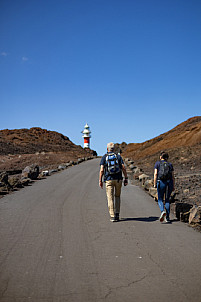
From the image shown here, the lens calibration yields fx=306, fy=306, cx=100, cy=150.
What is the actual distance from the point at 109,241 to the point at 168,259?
52.4 inches

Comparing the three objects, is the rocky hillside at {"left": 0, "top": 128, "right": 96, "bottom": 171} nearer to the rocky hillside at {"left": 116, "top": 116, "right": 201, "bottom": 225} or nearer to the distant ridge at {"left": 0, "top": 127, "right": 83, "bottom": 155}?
the distant ridge at {"left": 0, "top": 127, "right": 83, "bottom": 155}

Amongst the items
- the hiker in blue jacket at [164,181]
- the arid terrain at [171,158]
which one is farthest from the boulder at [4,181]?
the hiker in blue jacket at [164,181]

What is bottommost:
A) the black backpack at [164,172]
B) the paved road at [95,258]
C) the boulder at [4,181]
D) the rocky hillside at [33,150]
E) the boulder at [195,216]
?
the paved road at [95,258]

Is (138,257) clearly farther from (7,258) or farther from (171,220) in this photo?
(171,220)

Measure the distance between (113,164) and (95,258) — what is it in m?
3.07

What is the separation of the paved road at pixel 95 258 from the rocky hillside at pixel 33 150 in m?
30.3

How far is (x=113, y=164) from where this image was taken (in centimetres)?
768

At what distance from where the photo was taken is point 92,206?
971 cm

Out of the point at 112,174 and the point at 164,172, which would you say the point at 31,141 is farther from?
the point at 164,172

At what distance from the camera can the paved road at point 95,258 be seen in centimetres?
379

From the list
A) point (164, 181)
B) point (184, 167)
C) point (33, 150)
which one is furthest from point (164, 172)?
point (33, 150)

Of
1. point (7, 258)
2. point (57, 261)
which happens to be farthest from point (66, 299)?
point (7, 258)

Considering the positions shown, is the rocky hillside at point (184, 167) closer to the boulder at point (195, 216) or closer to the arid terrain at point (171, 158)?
the arid terrain at point (171, 158)

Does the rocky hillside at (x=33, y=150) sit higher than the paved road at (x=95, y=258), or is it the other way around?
the rocky hillside at (x=33, y=150)
